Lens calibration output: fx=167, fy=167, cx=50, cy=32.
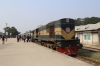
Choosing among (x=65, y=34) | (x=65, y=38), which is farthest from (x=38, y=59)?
(x=65, y=34)

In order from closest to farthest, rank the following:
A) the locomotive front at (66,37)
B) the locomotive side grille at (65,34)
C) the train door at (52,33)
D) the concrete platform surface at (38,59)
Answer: the concrete platform surface at (38,59), the locomotive front at (66,37), the locomotive side grille at (65,34), the train door at (52,33)

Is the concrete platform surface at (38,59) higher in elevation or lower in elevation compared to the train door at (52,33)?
lower

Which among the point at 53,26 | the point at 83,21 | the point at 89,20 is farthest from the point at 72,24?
the point at 83,21

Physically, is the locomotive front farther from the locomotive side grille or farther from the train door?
the train door

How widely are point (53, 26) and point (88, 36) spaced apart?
1698 centimetres

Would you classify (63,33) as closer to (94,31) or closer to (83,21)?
(94,31)

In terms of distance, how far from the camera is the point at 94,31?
29.8 meters

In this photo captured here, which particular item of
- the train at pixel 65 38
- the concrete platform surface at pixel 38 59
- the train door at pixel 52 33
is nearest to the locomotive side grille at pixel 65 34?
the train at pixel 65 38

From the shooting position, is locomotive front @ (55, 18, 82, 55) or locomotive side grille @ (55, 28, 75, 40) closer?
locomotive front @ (55, 18, 82, 55)

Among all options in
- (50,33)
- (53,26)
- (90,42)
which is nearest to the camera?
(53,26)

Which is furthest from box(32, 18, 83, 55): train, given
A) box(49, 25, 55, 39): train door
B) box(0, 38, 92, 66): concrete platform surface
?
box(0, 38, 92, 66): concrete platform surface

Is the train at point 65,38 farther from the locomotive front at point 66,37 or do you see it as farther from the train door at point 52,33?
the train door at point 52,33

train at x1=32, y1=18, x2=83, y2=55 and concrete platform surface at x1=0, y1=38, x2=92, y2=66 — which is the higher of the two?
train at x1=32, y1=18, x2=83, y2=55

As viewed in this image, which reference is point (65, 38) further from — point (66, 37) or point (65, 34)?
point (65, 34)
